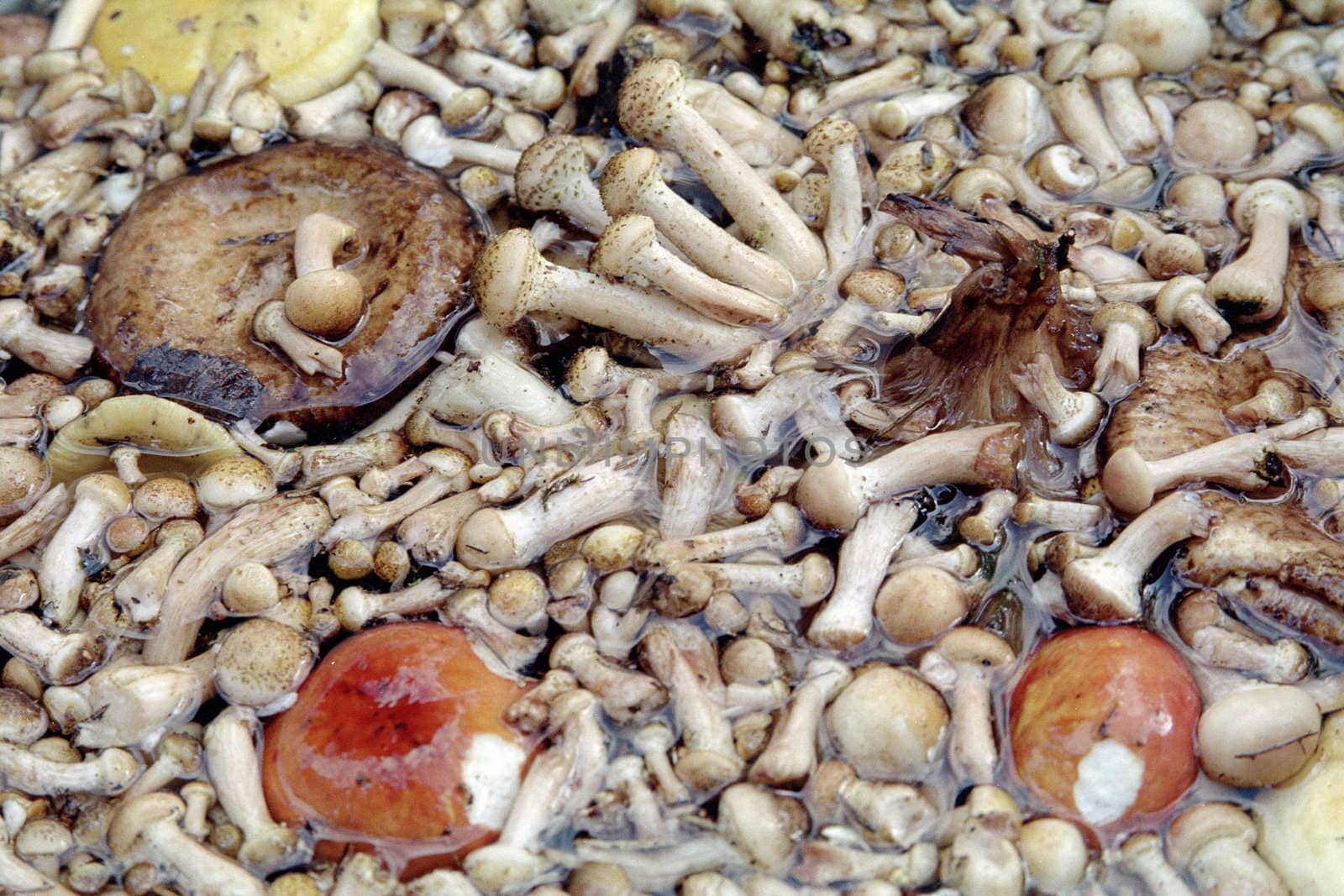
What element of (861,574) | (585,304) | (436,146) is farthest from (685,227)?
(436,146)

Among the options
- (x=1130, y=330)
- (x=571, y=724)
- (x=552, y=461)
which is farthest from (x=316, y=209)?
(x=1130, y=330)

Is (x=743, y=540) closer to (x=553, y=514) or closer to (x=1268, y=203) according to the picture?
(x=553, y=514)

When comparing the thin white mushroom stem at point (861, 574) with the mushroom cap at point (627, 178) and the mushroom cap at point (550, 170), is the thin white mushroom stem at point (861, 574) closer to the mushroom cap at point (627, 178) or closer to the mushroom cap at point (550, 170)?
the mushroom cap at point (627, 178)

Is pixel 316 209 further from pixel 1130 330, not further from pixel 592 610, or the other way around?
pixel 1130 330

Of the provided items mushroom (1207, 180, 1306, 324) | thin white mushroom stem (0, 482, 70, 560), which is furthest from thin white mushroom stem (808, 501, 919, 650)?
thin white mushroom stem (0, 482, 70, 560)

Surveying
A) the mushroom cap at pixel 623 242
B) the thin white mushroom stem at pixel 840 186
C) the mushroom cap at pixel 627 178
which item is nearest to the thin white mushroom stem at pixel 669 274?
the mushroom cap at pixel 623 242
